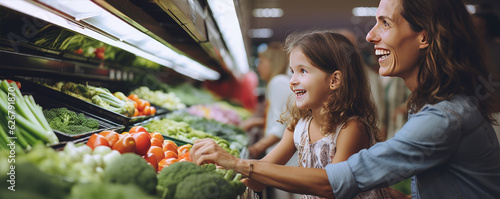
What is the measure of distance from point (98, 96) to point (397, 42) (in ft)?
6.77

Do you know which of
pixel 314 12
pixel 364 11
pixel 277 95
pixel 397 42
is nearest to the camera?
pixel 397 42

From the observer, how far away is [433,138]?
1.28m

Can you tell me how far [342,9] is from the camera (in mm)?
10250

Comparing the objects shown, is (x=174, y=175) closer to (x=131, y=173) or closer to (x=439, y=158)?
Answer: (x=131, y=173)

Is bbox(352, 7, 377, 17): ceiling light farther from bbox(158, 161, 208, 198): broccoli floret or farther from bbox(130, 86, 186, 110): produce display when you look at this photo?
bbox(158, 161, 208, 198): broccoli floret

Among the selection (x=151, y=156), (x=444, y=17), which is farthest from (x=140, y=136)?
(x=444, y=17)

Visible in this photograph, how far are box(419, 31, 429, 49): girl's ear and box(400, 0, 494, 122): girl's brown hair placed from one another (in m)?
0.01

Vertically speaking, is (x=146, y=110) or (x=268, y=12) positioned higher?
(x=268, y=12)

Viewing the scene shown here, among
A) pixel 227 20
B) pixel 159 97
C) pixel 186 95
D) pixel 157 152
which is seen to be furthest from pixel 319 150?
pixel 186 95

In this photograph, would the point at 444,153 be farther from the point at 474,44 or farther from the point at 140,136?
the point at 140,136

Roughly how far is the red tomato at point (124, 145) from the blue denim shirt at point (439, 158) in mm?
872

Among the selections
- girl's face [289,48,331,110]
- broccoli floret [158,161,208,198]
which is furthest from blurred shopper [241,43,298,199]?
broccoli floret [158,161,208,198]

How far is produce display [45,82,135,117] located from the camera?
7.80 feet

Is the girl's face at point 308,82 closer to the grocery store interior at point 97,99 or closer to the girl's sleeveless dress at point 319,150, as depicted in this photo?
the girl's sleeveless dress at point 319,150
